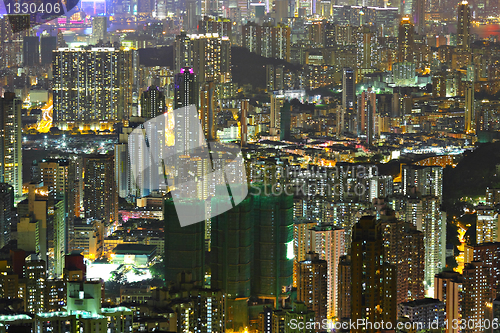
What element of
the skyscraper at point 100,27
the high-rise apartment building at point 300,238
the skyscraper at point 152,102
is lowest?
the high-rise apartment building at point 300,238

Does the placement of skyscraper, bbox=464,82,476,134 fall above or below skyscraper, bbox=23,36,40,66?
below

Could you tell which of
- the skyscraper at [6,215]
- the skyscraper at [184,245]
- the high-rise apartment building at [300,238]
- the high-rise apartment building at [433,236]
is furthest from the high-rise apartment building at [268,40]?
the skyscraper at [184,245]

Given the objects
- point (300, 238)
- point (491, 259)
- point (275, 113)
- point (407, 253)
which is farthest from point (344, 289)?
point (275, 113)

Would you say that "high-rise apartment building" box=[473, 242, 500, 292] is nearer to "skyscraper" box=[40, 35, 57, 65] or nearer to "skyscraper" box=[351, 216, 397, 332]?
"skyscraper" box=[351, 216, 397, 332]

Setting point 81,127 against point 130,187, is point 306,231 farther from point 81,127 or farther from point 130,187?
point 81,127

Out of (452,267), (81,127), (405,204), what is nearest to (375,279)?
(452,267)

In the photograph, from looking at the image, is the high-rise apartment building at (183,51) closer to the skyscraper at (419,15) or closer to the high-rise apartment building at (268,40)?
the high-rise apartment building at (268,40)

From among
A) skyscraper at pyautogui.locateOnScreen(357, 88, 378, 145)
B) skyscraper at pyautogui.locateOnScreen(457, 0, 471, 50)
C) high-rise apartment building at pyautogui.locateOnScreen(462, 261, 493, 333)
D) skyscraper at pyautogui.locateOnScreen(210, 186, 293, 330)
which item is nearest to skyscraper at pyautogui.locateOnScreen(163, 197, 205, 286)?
skyscraper at pyautogui.locateOnScreen(210, 186, 293, 330)

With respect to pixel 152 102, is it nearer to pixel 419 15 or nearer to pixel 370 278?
pixel 419 15

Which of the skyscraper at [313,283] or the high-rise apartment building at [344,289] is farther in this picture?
the skyscraper at [313,283]
